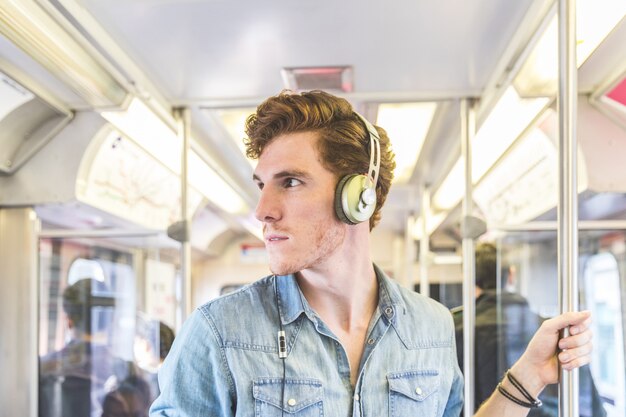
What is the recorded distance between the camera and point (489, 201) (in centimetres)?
575

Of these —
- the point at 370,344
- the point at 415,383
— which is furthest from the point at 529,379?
the point at 370,344

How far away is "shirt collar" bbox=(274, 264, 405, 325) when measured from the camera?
5.76ft

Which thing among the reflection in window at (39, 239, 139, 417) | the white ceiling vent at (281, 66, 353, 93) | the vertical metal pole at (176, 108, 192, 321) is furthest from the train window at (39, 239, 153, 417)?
the white ceiling vent at (281, 66, 353, 93)

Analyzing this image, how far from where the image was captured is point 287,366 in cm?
169

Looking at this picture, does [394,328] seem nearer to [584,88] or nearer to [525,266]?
[584,88]

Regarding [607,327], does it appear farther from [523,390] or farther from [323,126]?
[323,126]

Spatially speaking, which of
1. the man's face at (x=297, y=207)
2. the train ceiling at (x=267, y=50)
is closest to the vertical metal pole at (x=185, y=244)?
the train ceiling at (x=267, y=50)

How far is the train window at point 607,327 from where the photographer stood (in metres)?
3.84

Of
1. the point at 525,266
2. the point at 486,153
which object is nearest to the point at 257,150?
the point at 486,153

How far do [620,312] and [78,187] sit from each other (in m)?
3.26

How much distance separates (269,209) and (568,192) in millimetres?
842

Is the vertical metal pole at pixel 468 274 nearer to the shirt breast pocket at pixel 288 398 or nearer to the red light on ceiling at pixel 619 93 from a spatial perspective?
the red light on ceiling at pixel 619 93

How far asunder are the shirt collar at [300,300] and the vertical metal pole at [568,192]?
481 millimetres

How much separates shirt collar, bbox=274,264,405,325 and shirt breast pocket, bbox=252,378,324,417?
6.7 inches
